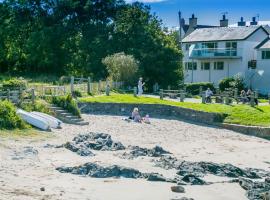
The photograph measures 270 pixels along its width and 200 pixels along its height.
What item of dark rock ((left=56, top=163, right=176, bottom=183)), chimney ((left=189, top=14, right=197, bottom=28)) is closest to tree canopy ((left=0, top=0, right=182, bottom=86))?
chimney ((left=189, top=14, right=197, bottom=28))

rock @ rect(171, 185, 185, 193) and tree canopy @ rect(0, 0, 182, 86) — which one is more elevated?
tree canopy @ rect(0, 0, 182, 86)

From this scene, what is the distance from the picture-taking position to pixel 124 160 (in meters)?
25.7

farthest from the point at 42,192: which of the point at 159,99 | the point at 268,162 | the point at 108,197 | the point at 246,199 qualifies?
the point at 159,99

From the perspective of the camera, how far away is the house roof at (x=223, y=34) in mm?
68000

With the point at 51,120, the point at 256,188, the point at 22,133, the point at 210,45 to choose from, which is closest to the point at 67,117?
the point at 51,120

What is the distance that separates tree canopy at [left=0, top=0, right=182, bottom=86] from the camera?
59.4 m

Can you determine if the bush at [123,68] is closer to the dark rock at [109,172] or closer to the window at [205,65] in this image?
→ the window at [205,65]

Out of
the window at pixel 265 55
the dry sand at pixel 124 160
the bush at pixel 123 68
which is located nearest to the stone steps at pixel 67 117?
the dry sand at pixel 124 160

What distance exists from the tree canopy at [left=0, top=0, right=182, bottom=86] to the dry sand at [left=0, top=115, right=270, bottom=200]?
58.6ft

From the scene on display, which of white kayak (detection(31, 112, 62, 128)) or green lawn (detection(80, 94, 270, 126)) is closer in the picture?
white kayak (detection(31, 112, 62, 128))

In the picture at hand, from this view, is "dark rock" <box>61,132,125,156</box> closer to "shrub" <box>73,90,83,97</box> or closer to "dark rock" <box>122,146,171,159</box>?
"dark rock" <box>122,146,171,159</box>

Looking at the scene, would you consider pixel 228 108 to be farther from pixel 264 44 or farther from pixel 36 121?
pixel 264 44

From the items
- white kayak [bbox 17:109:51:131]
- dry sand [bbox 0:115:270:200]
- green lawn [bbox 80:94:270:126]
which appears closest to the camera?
dry sand [bbox 0:115:270:200]

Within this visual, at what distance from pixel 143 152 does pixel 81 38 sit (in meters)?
40.5
